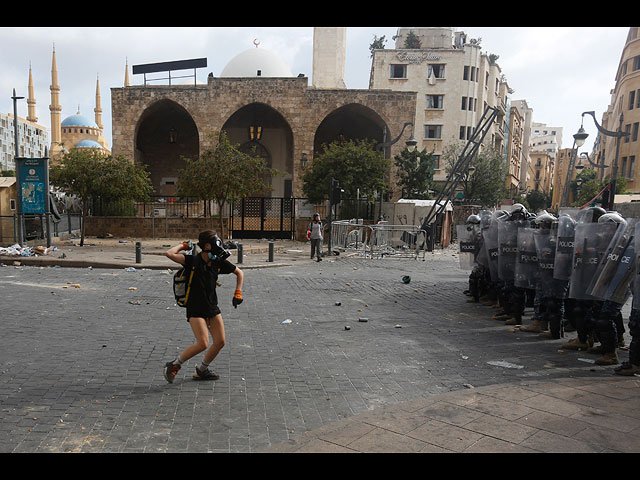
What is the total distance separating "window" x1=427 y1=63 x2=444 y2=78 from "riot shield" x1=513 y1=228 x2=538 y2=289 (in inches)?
1780

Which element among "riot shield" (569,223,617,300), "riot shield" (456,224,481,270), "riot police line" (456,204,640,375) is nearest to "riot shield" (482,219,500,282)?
"riot police line" (456,204,640,375)

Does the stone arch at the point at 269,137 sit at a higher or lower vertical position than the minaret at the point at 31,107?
lower

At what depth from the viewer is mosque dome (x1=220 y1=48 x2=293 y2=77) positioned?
42406mm

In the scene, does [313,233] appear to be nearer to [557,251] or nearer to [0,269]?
[0,269]

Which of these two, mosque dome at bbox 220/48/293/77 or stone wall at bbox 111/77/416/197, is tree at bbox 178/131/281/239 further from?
mosque dome at bbox 220/48/293/77

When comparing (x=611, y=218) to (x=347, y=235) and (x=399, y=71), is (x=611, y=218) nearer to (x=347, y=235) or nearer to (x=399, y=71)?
(x=347, y=235)

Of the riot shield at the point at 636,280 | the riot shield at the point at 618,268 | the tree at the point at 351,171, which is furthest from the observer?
the tree at the point at 351,171

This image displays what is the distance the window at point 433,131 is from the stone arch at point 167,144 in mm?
23140

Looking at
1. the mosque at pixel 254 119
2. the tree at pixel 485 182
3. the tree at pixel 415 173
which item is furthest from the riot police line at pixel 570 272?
the tree at pixel 485 182

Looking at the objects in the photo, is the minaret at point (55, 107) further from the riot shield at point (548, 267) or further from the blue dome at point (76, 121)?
the riot shield at point (548, 267)

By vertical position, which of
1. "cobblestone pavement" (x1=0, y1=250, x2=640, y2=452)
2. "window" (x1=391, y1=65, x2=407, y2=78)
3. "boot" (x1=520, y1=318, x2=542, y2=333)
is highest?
"window" (x1=391, y1=65, x2=407, y2=78)

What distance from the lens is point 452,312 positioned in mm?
8742

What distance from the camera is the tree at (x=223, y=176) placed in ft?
61.4

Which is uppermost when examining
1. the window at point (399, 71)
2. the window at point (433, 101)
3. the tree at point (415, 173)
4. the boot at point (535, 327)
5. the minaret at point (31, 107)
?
the minaret at point (31, 107)
